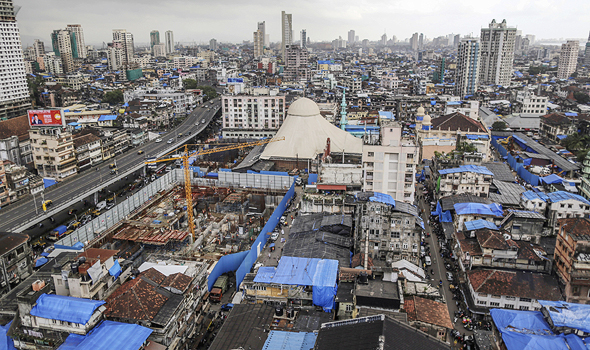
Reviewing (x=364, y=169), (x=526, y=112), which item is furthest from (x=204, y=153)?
(x=526, y=112)

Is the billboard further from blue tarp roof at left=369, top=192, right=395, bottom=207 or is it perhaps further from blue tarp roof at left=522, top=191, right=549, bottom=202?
blue tarp roof at left=522, top=191, right=549, bottom=202

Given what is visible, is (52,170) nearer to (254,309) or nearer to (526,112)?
(254,309)

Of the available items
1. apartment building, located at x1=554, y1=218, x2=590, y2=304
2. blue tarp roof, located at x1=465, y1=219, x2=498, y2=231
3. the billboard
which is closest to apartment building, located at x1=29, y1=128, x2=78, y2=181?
the billboard

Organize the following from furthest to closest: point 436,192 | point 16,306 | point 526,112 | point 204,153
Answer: point 526,112
point 204,153
point 436,192
point 16,306

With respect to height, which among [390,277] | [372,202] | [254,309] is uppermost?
[372,202]

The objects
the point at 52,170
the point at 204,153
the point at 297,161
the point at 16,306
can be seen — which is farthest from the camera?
the point at 204,153

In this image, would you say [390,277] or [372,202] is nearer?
[390,277]
